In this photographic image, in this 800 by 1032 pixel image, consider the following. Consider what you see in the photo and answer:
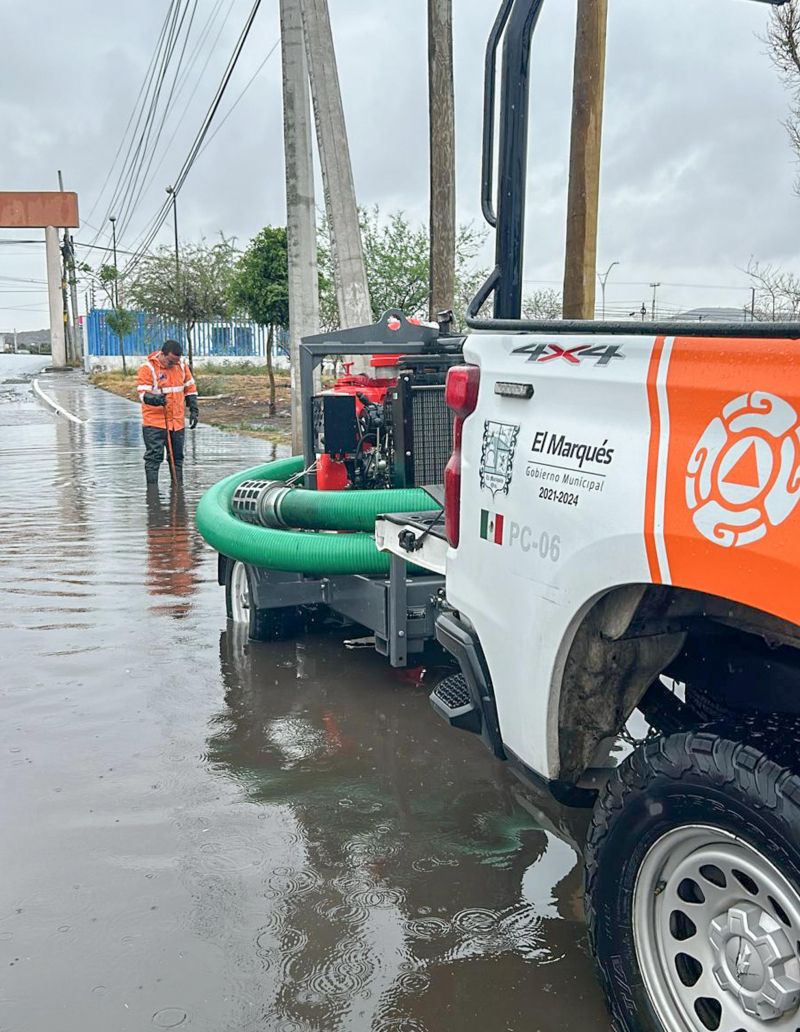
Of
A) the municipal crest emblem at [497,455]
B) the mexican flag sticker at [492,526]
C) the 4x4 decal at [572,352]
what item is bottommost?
the mexican flag sticker at [492,526]

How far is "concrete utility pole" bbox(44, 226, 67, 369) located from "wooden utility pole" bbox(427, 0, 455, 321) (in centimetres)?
4648

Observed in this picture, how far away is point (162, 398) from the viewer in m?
13.0

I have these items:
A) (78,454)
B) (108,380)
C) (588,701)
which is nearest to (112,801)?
(588,701)

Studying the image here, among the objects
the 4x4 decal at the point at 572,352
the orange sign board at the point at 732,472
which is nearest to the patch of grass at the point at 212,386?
the 4x4 decal at the point at 572,352

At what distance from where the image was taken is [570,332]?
2648mm

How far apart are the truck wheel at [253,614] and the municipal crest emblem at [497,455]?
333 centimetres

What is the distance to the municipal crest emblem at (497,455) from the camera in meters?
2.88

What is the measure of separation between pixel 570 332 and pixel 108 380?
4189 centimetres

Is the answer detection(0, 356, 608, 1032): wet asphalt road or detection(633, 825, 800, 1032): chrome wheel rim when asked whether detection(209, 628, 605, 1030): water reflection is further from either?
detection(633, 825, 800, 1032): chrome wheel rim

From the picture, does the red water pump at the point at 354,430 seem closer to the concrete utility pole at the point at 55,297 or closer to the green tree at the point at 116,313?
the green tree at the point at 116,313

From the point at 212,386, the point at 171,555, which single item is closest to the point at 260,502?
the point at 171,555

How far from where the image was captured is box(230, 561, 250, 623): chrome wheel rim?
21.6 ft

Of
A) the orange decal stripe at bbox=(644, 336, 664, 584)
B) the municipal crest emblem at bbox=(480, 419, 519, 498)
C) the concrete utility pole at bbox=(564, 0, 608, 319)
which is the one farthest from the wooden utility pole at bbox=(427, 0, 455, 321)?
the orange decal stripe at bbox=(644, 336, 664, 584)

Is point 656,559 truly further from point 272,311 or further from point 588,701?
point 272,311
